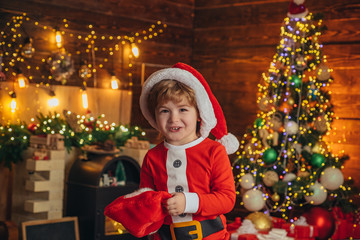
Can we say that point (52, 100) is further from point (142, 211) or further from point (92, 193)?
point (142, 211)

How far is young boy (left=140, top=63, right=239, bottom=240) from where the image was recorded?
1747 millimetres

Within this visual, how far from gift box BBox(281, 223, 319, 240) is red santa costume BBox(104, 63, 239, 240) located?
2.25 meters

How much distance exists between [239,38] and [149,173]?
3.62 m

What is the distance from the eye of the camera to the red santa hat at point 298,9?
4098mm

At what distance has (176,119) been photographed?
1738mm

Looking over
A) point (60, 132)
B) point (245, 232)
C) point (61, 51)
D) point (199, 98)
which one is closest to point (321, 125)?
point (245, 232)

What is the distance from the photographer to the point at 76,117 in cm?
392

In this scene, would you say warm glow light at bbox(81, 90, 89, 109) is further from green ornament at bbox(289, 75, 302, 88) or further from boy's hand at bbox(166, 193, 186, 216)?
boy's hand at bbox(166, 193, 186, 216)

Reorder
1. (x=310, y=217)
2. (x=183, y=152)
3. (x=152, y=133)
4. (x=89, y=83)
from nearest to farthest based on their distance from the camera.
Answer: (x=183, y=152) < (x=310, y=217) < (x=89, y=83) < (x=152, y=133)

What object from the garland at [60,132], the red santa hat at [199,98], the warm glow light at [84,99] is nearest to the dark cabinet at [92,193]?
the garland at [60,132]

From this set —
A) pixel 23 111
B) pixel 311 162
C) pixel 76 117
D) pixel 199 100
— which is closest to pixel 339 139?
pixel 311 162

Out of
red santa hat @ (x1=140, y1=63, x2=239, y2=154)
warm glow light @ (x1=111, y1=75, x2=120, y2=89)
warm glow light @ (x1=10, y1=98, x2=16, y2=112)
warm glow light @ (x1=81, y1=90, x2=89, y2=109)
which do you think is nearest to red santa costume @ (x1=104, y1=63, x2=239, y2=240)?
red santa hat @ (x1=140, y1=63, x2=239, y2=154)

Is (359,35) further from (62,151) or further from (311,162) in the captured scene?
(62,151)

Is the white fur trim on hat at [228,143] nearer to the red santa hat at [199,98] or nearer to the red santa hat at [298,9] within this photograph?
the red santa hat at [199,98]
